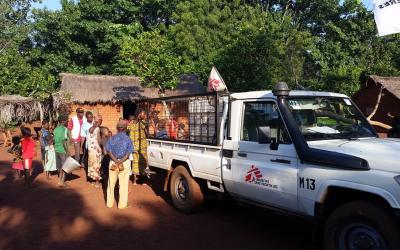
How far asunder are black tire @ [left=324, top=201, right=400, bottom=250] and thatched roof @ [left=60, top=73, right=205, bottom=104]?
1711 cm

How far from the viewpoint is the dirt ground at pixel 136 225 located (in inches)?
236

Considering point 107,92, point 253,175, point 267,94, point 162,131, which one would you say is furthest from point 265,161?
point 107,92

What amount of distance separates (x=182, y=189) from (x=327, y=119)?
2978mm

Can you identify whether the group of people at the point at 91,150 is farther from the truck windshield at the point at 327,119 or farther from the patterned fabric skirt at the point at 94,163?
the truck windshield at the point at 327,119

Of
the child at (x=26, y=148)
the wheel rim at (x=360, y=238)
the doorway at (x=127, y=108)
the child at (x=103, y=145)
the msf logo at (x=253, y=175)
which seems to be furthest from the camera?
the doorway at (x=127, y=108)

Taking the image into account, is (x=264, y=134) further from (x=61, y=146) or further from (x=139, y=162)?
(x=61, y=146)

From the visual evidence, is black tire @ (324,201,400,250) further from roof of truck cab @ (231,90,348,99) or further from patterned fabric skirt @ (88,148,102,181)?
patterned fabric skirt @ (88,148,102,181)

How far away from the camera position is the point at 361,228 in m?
4.45

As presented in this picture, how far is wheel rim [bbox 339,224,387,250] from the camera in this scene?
4293 mm

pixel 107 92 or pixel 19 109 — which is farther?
pixel 107 92

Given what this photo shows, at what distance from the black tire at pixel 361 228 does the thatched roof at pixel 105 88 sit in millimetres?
17108

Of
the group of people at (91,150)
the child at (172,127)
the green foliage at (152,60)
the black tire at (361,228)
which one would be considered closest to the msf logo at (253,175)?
the black tire at (361,228)

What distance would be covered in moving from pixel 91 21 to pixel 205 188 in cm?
2422

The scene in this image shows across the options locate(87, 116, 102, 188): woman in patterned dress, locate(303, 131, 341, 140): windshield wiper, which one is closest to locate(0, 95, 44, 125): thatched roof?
locate(87, 116, 102, 188): woman in patterned dress
